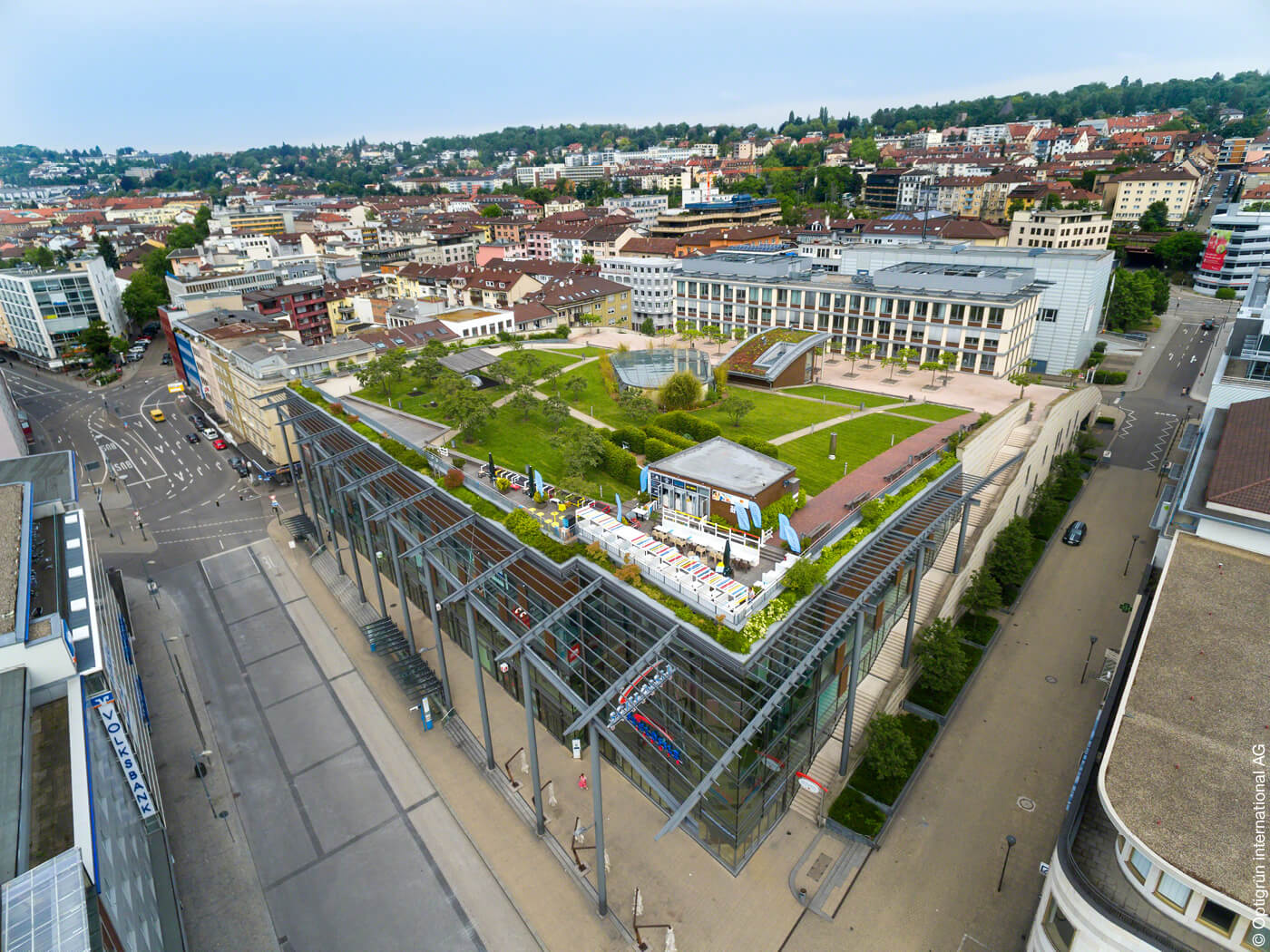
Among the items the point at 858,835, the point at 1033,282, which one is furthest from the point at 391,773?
the point at 1033,282

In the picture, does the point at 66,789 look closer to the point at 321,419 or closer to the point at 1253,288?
the point at 321,419

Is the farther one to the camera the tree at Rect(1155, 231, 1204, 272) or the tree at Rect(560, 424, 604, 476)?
the tree at Rect(1155, 231, 1204, 272)

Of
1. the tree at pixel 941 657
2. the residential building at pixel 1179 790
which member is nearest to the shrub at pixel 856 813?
the residential building at pixel 1179 790

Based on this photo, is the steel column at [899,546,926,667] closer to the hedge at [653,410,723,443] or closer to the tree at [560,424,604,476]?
the hedge at [653,410,723,443]

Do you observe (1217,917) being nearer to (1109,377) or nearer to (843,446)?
Result: (843,446)

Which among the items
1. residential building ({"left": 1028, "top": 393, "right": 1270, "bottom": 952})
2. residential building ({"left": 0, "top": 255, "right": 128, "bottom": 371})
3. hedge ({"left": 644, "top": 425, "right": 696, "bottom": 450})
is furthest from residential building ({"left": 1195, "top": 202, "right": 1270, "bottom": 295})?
residential building ({"left": 0, "top": 255, "right": 128, "bottom": 371})

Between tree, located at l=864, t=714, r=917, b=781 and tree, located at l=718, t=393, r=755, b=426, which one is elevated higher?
tree, located at l=718, t=393, r=755, b=426

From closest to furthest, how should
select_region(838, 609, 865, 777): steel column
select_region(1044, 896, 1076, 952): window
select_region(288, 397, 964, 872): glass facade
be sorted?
1. select_region(1044, 896, 1076, 952): window
2. select_region(288, 397, 964, 872): glass facade
3. select_region(838, 609, 865, 777): steel column
